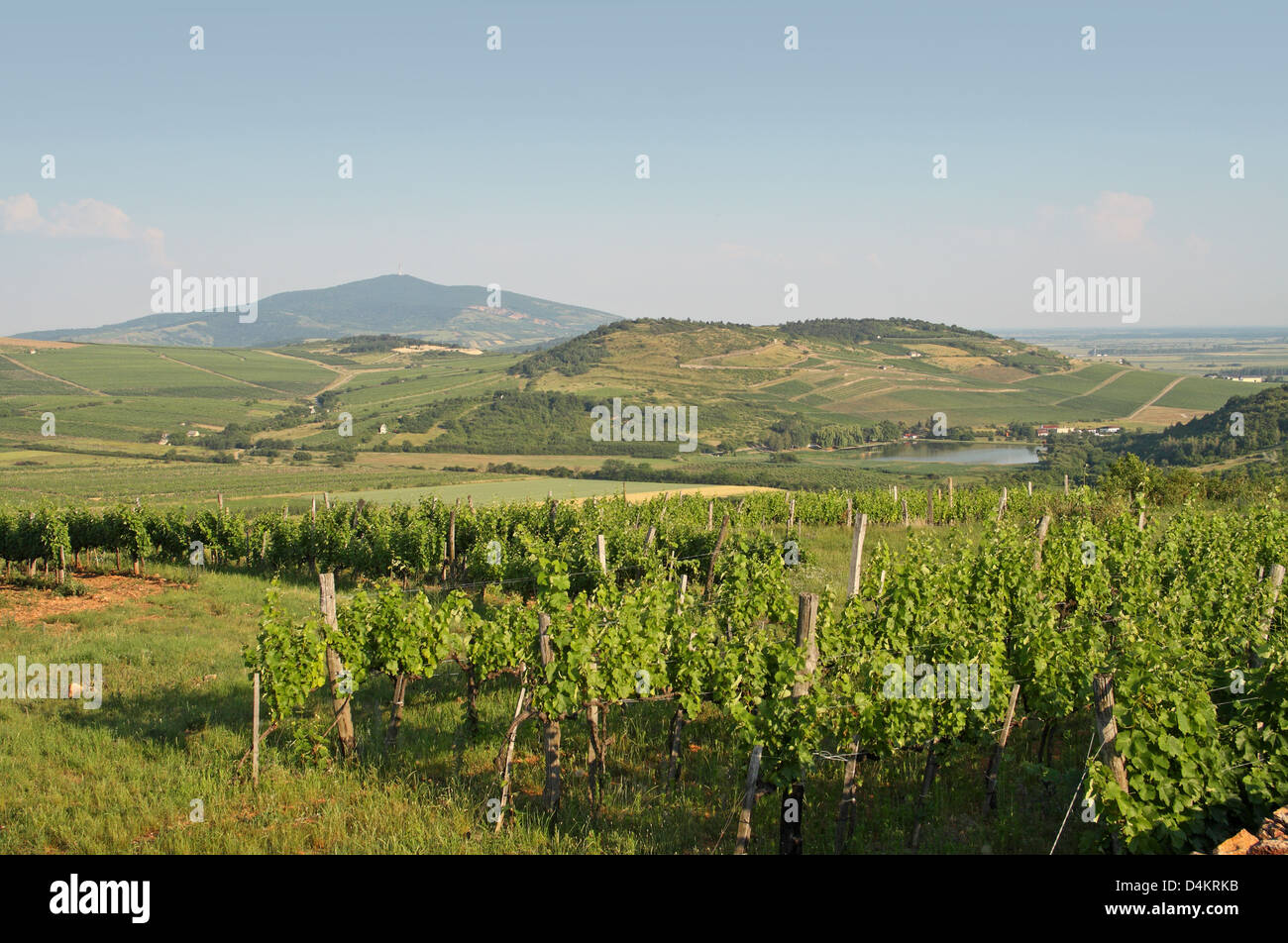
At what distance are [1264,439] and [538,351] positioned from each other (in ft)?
372

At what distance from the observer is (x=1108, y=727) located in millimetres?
5266

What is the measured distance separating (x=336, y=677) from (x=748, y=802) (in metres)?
4.83

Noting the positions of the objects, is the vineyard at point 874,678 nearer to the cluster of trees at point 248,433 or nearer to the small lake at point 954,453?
the small lake at point 954,453

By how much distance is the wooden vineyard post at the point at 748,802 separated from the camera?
19.0 ft

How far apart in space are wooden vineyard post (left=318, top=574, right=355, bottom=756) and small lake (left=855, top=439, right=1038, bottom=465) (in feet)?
237

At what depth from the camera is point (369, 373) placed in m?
148

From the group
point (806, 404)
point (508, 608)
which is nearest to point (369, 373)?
point (806, 404)

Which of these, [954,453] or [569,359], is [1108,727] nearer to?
[954,453]

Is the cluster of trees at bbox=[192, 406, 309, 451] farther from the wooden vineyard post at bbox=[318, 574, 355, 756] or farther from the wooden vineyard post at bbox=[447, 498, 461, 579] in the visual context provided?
the wooden vineyard post at bbox=[318, 574, 355, 756]

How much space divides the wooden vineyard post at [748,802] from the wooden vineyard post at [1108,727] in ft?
7.69

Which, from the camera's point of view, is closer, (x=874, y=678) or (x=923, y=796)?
(x=874, y=678)

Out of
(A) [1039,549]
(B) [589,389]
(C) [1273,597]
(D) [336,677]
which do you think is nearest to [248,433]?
(B) [589,389]

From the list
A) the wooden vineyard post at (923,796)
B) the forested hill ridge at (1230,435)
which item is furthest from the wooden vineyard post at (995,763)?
the forested hill ridge at (1230,435)
